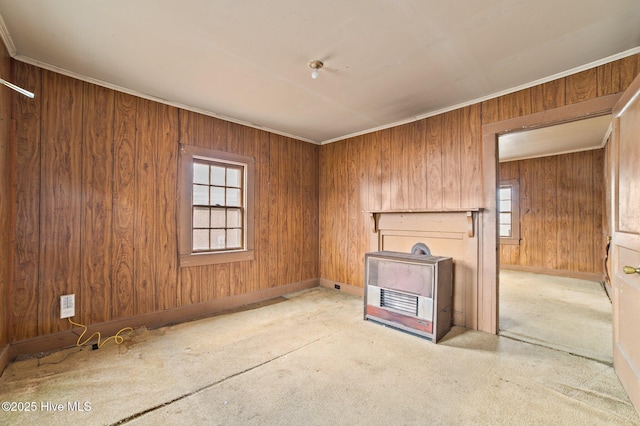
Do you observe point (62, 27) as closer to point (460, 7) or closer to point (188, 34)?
point (188, 34)

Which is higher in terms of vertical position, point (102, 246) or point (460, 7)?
point (460, 7)

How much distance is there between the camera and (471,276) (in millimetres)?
2979

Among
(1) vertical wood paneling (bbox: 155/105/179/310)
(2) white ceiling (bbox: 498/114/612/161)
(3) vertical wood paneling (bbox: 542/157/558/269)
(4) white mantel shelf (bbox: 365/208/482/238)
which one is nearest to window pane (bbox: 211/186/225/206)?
(1) vertical wood paneling (bbox: 155/105/179/310)

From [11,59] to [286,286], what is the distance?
3577mm

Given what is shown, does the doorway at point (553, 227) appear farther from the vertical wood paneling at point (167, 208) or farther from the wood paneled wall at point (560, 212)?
the vertical wood paneling at point (167, 208)

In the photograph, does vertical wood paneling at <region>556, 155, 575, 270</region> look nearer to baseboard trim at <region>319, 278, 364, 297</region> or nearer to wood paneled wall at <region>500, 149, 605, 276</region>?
wood paneled wall at <region>500, 149, 605, 276</region>

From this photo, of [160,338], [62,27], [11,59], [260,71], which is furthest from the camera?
[160,338]

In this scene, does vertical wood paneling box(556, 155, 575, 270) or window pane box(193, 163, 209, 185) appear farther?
vertical wood paneling box(556, 155, 575, 270)

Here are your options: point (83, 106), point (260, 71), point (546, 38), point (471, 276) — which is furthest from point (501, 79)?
point (83, 106)

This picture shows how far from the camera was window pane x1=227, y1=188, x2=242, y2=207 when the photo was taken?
3667 millimetres

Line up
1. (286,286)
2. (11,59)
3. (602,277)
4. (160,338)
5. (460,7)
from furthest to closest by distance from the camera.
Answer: (602,277)
(286,286)
(160,338)
(11,59)
(460,7)

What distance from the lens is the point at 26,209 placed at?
2.30 meters

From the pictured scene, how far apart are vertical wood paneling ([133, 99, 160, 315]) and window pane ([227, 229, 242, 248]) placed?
0.89m

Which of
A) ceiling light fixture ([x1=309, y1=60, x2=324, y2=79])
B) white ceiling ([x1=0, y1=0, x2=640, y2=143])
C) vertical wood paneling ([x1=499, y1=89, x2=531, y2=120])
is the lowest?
vertical wood paneling ([x1=499, y1=89, x2=531, y2=120])
